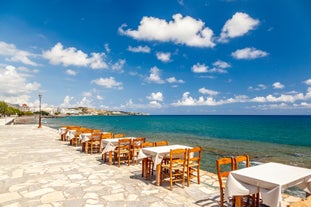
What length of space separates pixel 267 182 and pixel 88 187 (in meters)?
4.65

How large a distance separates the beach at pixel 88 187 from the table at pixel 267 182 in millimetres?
1217

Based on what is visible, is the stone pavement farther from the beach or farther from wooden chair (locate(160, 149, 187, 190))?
wooden chair (locate(160, 149, 187, 190))

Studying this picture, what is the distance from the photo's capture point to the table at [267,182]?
3.97 meters

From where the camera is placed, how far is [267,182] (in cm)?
405

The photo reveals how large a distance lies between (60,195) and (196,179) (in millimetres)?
4141

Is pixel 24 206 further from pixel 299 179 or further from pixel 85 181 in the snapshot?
pixel 299 179

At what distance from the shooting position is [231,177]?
448 cm

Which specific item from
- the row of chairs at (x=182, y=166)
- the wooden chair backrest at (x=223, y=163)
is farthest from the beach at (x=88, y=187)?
the wooden chair backrest at (x=223, y=163)

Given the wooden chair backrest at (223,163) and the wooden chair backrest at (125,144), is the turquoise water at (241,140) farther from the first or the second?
the wooden chair backrest at (223,163)

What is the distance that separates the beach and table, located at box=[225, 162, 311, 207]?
3.99 feet

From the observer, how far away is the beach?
5.38 metres

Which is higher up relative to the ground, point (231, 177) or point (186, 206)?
point (231, 177)

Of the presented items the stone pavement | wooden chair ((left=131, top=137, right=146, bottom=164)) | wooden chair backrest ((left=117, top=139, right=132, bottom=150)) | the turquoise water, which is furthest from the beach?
the turquoise water

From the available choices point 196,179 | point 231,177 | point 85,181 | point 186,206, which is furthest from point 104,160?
point 231,177
